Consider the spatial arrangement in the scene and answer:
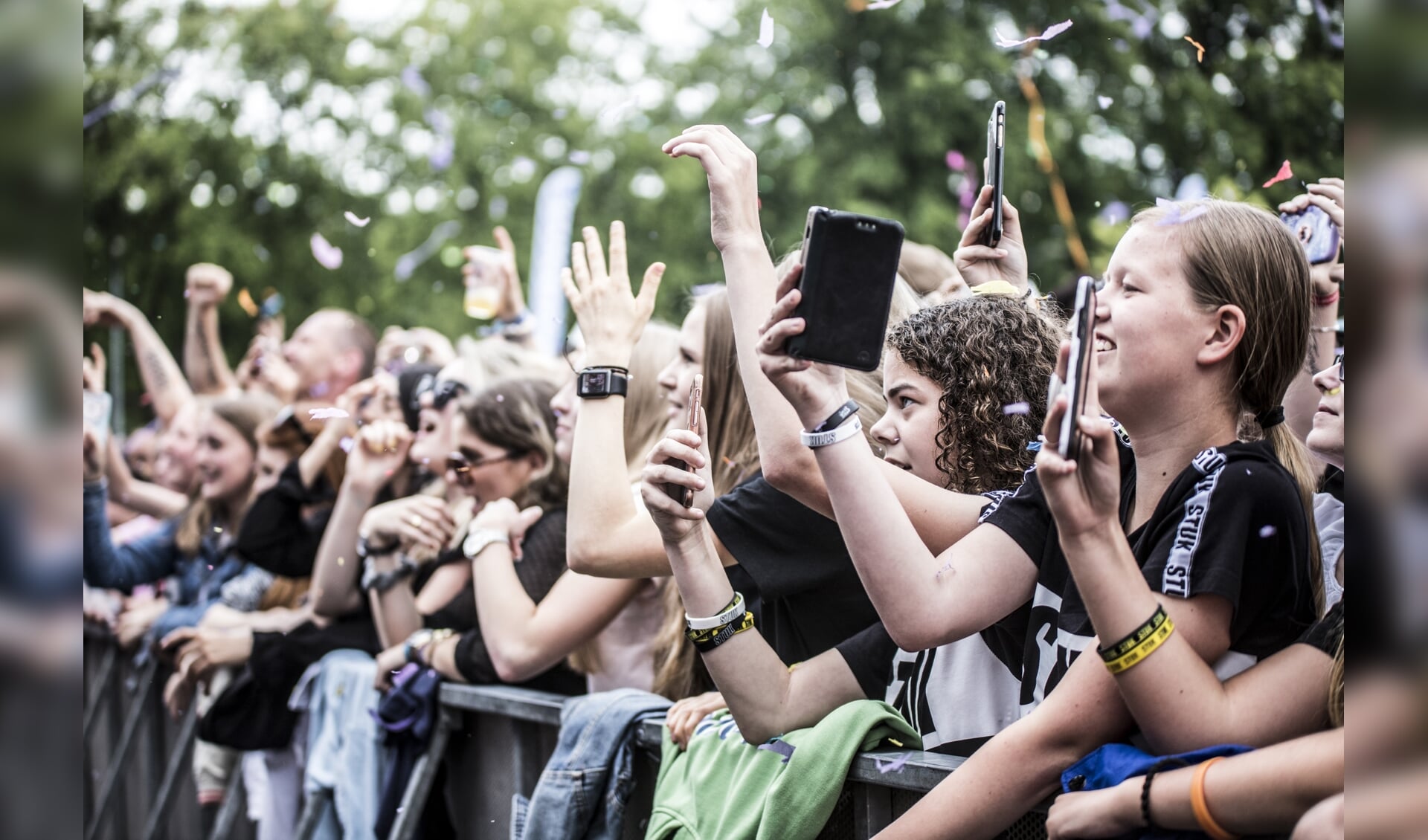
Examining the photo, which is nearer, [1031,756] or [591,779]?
[1031,756]

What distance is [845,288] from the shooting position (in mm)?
2400

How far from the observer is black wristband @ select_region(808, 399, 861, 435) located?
2404 millimetres

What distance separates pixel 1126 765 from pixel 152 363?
6050 mm

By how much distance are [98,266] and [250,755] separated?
29.8ft

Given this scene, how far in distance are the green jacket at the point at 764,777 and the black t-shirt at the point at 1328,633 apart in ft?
2.67

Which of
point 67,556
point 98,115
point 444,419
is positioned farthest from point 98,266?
point 67,556

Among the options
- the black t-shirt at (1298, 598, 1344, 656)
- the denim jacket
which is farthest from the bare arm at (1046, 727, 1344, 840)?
the denim jacket

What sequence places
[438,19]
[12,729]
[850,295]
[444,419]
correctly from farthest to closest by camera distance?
[438,19] → [444,419] → [850,295] → [12,729]

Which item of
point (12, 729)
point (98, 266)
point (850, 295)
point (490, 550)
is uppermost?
point (98, 266)

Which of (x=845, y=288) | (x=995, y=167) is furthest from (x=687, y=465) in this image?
(x=995, y=167)

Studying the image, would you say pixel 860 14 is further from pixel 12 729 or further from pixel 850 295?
pixel 12 729

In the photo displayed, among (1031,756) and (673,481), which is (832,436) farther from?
(1031,756)

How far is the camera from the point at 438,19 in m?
20.2

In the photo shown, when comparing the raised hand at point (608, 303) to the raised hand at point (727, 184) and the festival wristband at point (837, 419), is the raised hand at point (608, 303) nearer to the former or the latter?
the raised hand at point (727, 184)
